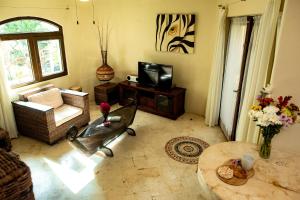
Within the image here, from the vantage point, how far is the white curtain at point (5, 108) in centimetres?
375

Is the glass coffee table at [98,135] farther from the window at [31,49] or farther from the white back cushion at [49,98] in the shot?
the window at [31,49]

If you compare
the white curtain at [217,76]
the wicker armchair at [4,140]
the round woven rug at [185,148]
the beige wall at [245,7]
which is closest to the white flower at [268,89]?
the beige wall at [245,7]

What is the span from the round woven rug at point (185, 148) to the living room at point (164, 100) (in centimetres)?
2

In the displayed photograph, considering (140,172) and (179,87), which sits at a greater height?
(179,87)

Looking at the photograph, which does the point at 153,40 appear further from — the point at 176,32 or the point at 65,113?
the point at 65,113

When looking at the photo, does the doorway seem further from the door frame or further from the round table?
the round table

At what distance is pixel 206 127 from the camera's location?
449 cm

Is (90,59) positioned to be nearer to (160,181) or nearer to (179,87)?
(179,87)

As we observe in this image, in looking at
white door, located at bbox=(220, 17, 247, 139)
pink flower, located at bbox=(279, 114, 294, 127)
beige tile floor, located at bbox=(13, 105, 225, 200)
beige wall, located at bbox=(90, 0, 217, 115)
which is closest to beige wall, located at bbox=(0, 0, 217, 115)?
beige wall, located at bbox=(90, 0, 217, 115)

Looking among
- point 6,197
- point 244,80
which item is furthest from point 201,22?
point 6,197

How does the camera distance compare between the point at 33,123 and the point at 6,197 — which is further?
the point at 33,123

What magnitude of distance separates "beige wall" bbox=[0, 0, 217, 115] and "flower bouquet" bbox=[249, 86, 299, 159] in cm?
270

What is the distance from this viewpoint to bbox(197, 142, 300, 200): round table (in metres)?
1.66

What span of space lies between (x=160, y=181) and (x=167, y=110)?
202 cm
